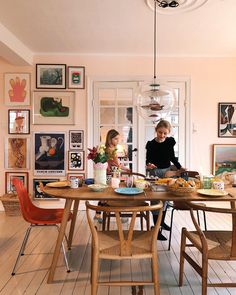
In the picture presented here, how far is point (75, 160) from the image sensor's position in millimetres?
4586

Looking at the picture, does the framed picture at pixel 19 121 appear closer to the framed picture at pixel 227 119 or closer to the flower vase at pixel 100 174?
the flower vase at pixel 100 174

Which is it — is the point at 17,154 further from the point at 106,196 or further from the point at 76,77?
the point at 106,196

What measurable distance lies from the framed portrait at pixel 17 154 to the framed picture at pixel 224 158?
3.07 m

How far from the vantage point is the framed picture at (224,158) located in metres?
4.57

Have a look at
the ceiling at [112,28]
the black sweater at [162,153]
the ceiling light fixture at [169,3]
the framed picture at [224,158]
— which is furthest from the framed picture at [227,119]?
the ceiling light fixture at [169,3]

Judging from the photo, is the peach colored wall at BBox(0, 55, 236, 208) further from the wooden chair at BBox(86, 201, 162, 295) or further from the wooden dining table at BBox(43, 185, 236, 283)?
the wooden chair at BBox(86, 201, 162, 295)

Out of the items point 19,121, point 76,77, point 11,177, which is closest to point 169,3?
point 76,77

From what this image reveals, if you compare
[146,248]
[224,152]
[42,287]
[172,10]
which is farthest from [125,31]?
[42,287]

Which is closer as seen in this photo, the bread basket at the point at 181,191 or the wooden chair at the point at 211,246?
the wooden chair at the point at 211,246

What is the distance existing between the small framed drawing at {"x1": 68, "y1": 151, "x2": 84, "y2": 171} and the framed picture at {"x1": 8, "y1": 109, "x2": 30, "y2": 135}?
0.81 m

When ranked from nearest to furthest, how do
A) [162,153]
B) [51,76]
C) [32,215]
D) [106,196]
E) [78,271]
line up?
[106,196] → [78,271] → [32,215] → [162,153] → [51,76]

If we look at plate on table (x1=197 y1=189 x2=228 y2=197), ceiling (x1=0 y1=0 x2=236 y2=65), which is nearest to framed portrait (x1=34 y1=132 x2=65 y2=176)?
ceiling (x1=0 y1=0 x2=236 y2=65)

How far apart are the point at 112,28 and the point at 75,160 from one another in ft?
6.92

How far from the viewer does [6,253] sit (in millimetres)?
2873
